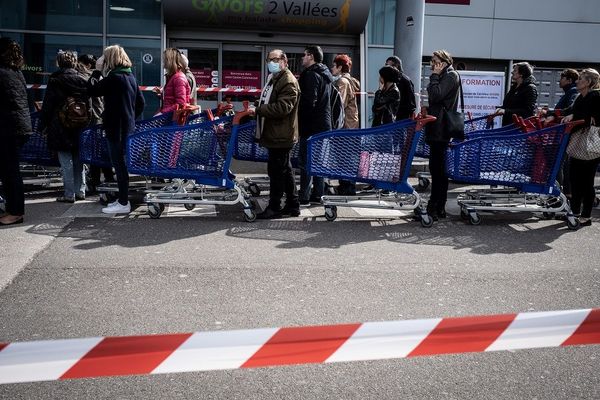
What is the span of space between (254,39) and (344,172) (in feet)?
27.7

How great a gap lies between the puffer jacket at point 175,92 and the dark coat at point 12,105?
74.1 inches

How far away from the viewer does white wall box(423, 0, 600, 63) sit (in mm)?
15922

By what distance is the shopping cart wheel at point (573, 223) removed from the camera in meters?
7.23

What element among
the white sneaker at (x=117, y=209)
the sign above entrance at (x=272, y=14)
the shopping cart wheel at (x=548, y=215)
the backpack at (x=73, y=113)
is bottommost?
the white sneaker at (x=117, y=209)

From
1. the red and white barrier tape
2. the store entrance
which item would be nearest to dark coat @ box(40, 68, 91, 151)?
the red and white barrier tape

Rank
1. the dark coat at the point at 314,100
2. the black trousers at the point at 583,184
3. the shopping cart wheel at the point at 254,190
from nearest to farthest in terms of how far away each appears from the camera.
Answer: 1. the black trousers at the point at 583,184
2. the dark coat at the point at 314,100
3. the shopping cart wheel at the point at 254,190

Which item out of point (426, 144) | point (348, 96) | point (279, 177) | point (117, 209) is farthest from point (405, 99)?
point (117, 209)

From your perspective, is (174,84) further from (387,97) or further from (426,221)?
(426,221)

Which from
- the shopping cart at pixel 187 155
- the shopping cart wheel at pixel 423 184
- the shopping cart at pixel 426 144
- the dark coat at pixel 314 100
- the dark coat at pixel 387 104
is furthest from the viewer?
the shopping cart wheel at pixel 423 184

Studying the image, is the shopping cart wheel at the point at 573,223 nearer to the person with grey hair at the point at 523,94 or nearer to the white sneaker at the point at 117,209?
the person with grey hair at the point at 523,94

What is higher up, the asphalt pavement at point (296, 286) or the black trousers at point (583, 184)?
the black trousers at point (583, 184)

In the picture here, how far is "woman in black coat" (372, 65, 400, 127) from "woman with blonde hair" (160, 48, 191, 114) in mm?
2468

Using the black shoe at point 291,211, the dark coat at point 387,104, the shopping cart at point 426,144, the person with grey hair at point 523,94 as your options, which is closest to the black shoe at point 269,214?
the black shoe at point 291,211

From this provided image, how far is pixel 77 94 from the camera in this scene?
802 centimetres
